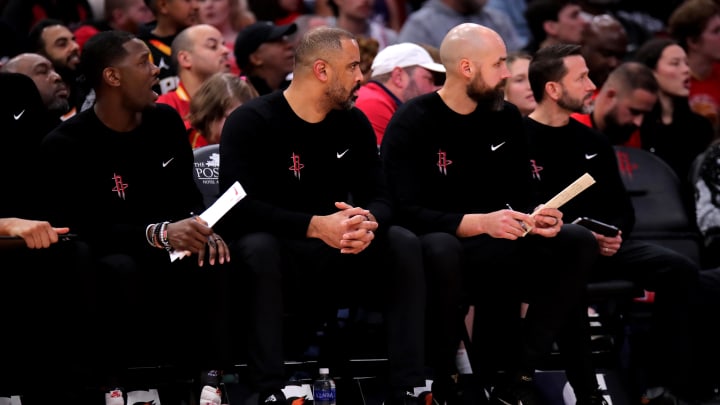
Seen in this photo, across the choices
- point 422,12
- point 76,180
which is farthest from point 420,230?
point 422,12

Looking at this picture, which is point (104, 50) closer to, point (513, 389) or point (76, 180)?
point (76, 180)

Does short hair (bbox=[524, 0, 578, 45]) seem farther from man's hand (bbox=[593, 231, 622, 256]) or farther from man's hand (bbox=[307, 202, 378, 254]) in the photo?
man's hand (bbox=[307, 202, 378, 254])

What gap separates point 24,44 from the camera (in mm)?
7812

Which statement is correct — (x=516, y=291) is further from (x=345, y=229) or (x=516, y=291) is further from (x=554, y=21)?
(x=554, y=21)

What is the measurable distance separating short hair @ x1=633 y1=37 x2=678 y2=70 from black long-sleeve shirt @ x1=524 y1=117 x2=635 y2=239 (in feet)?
7.62

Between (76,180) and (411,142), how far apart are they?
5.55 feet

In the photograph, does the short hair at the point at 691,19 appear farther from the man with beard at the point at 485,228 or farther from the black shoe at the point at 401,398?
the black shoe at the point at 401,398

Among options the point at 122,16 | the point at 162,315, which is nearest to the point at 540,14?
the point at 122,16

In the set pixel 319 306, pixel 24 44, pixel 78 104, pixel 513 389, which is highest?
pixel 24 44

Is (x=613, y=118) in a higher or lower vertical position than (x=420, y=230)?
higher

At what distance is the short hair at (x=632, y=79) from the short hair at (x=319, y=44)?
282cm

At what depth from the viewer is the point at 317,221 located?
551cm

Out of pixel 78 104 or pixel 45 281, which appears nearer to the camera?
pixel 45 281

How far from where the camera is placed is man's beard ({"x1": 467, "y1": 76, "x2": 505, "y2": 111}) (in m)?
6.15
